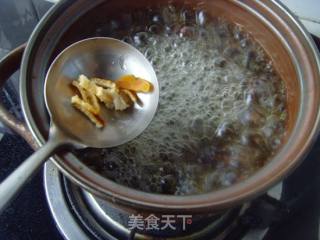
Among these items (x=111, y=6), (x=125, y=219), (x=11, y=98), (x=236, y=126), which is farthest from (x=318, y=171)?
(x=11, y=98)

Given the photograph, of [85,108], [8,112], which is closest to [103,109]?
[85,108]

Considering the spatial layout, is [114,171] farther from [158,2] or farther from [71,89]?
[158,2]

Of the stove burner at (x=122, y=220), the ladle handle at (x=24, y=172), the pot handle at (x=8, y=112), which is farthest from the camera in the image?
the stove burner at (x=122, y=220)

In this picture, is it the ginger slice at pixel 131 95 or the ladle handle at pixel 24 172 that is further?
the ginger slice at pixel 131 95

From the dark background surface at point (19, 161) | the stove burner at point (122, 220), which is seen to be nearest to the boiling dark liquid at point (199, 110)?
the stove burner at point (122, 220)

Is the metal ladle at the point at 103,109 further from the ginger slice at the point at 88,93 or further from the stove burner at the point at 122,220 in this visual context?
the stove burner at the point at 122,220

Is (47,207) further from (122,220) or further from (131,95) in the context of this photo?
(131,95)

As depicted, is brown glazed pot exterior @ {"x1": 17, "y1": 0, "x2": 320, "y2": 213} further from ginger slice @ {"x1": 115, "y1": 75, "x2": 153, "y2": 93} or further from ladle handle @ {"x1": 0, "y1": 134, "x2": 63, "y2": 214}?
A: ginger slice @ {"x1": 115, "y1": 75, "x2": 153, "y2": 93}

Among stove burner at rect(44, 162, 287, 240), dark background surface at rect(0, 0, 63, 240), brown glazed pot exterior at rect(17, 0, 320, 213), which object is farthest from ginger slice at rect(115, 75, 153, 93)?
dark background surface at rect(0, 0, 63, 240)
